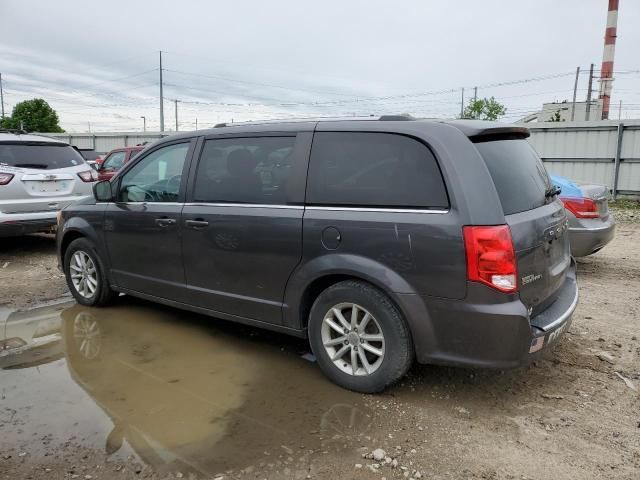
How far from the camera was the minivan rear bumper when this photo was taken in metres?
3.02

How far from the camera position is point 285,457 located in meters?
2.84

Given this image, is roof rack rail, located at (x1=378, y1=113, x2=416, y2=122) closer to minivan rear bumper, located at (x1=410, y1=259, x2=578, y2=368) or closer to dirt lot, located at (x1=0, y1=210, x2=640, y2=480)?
minivan rear bumper, located at (x1=410, y1=259, x2=578, y2=368)

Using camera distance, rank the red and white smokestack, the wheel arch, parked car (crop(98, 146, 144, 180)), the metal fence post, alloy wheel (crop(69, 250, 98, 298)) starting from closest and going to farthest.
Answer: the wheel arch < alloy wheel (crop(69, 250, 98, 298)) < parked car (crop(98, 146, 144, 180)) < the metal fence post < the red and white smokestack

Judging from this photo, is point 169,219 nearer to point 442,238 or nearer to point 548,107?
point 442,238

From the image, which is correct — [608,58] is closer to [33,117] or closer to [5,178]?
[5,178]

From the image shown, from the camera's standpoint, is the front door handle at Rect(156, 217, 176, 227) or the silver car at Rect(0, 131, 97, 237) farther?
the silver car at Rect(0, 131, 97, 237)

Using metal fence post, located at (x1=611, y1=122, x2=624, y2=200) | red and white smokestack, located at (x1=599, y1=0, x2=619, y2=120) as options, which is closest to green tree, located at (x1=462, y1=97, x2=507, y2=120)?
red and white smokestack, located at (x1=599, y1=0, x2=619, y2=120)

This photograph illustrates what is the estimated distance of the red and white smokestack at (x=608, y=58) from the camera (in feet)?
108

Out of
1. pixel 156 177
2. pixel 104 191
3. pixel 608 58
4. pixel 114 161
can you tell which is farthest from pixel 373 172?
pixel 608 58

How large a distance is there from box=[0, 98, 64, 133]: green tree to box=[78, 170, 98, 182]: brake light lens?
63.4 m

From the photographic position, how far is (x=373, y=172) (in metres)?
3.41

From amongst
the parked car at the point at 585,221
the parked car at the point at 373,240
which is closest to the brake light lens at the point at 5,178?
the parked car at the point at 373,240

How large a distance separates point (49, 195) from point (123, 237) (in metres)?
3.57

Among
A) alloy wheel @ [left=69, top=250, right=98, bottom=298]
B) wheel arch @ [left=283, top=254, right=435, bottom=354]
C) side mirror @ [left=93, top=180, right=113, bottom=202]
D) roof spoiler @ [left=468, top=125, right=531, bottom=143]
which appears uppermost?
roof spoiler @ [left=468, top=125, right=531, bottom=143]
